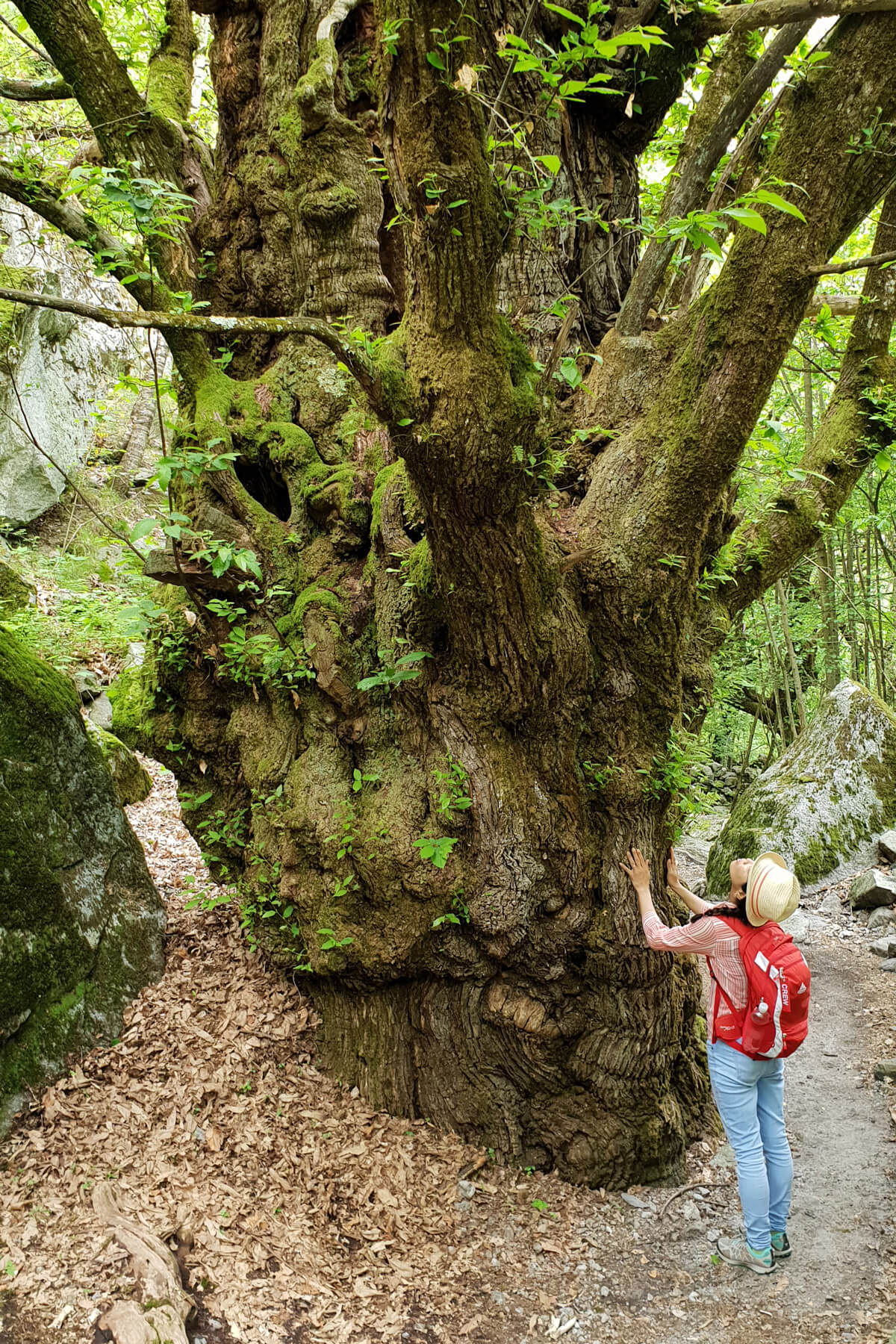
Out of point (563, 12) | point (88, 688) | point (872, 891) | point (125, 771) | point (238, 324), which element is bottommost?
point (872, 891)

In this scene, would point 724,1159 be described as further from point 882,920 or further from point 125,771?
point 125,771

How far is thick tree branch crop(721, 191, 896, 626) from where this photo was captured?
4.64 metres

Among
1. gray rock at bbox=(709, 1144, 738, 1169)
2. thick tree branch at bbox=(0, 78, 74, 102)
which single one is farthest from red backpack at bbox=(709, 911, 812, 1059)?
thick tree branch at bbox=(0, 78, 74, 102)

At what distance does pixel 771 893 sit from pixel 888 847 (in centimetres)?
516

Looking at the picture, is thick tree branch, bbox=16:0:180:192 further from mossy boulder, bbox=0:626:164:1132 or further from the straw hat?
the straw hat

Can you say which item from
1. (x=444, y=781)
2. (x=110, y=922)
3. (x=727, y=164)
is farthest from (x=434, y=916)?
(x=727, y=164)

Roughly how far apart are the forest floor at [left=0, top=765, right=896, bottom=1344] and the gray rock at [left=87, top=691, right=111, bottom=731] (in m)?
4.39

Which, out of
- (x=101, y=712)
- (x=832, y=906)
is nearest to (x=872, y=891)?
(x=832, y=906)

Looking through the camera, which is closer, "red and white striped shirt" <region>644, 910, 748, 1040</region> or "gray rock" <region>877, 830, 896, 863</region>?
"red and white striped shirt" <region>644, 910, 748, 1040</region>

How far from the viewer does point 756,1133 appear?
332 centimetres

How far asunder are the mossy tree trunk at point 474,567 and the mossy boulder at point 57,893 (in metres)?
0.49

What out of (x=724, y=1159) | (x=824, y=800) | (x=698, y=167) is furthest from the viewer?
(x=824, y=800)

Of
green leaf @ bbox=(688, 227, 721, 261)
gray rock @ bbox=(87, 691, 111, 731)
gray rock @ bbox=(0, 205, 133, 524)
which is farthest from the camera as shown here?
gray rock @ bbox=(0, 205, 133, 524)

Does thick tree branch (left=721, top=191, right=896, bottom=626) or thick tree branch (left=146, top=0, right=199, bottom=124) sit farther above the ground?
thick tree branch (left=146, top=0, right=199, bottom=124)
